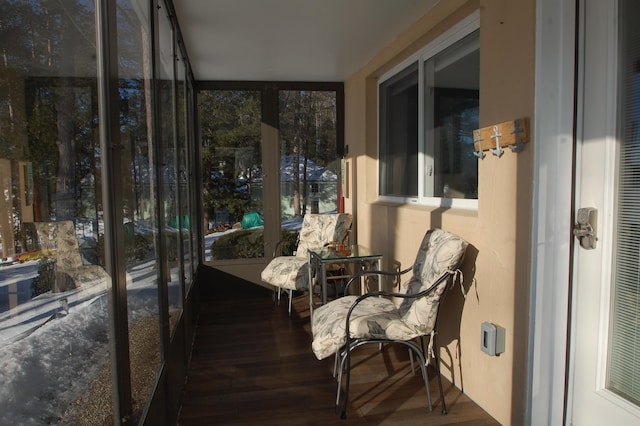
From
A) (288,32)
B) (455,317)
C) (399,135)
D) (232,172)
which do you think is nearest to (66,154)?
(455,317)

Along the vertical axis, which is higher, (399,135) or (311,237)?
(399,135)

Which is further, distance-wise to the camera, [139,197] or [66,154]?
[139,197]

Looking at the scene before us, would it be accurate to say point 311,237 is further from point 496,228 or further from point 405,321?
point 496,228

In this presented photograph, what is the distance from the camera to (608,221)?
1721 mm

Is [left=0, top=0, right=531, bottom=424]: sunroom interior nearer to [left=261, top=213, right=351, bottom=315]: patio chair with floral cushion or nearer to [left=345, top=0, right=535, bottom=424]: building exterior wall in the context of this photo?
[left=345, top=0, right=535, bottom=424]: building exterior wall

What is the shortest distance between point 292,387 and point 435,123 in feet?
6.79

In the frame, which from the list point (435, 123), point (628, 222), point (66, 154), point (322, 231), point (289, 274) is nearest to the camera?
point (66, 154)

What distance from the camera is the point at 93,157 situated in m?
1.13

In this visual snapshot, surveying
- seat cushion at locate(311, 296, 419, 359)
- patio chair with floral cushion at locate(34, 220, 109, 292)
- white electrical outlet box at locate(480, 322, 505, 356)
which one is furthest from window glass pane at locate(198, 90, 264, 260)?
patio chair with floral cushion at locate(34, 220, 109, 292)

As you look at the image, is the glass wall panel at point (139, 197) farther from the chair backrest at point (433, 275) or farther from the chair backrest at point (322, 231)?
the chair backrest at point (322, 231)

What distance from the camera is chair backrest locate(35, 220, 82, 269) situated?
812 millimetres

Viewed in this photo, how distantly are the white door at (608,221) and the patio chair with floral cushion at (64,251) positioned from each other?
6.12ft

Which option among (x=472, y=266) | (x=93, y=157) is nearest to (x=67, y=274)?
(x=93, y=157)

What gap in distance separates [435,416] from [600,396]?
2.72 ft
